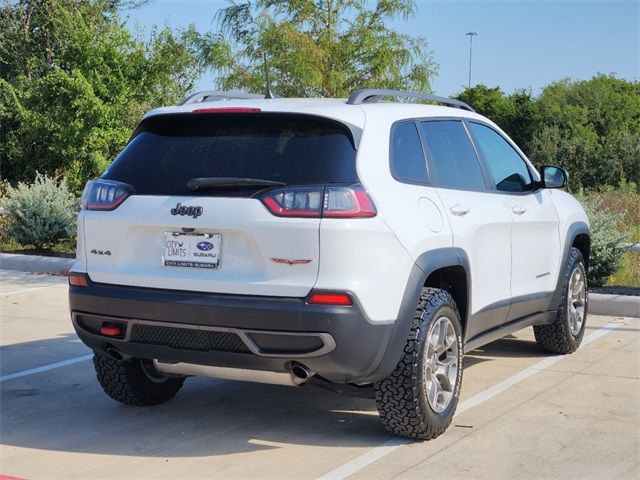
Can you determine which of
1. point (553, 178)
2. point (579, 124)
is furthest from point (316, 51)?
point (579, 124)

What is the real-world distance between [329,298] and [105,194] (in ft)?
4.62

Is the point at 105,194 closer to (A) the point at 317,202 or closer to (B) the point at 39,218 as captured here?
(A) the point at 317,202

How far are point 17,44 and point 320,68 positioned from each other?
41.7 ft

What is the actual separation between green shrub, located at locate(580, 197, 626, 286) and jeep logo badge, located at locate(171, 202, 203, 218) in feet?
21.2

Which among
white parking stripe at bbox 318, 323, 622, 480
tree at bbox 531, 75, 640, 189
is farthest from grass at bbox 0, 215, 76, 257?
tree at bbox 531, 75, 640, 189

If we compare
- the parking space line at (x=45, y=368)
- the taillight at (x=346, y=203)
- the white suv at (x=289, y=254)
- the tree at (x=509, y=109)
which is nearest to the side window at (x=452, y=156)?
the white suv at (x=289, y=254)

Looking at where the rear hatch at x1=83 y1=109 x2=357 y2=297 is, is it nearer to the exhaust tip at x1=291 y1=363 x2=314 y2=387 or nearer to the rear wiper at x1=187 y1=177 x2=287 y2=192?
the rear wiper at x1=187 y1=177 x2=287 y2=192

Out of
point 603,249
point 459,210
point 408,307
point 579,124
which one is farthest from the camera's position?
point 579,124

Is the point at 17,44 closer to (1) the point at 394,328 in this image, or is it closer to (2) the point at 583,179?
(2) the point at 583,179

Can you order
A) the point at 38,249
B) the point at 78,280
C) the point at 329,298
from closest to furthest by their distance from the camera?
the point at 329,298, the point at 78,280, the point at 38,249

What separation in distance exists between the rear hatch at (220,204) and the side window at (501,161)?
1.74 meters

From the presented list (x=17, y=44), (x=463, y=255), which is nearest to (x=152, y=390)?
(x=463, y=255)

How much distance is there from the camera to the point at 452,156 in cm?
577

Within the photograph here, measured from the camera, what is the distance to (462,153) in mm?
5930
